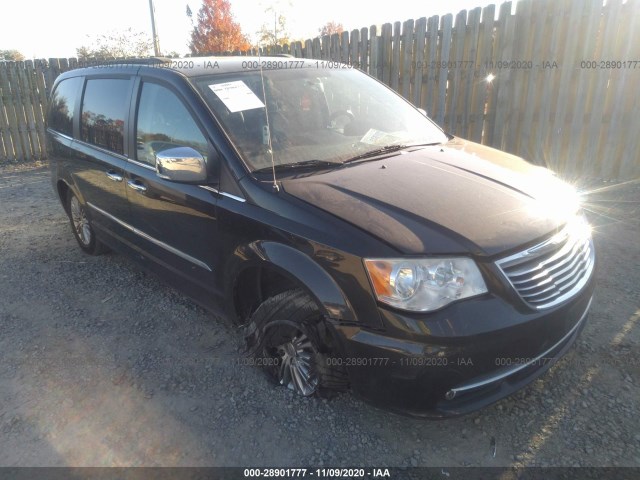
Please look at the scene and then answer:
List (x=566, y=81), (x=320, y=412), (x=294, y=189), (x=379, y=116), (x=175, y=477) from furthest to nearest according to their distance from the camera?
1. (x=566, y=81)
2. (x=379, y=116)
3. (x=320, y=412)
4. (x=294, y=189)
5. (x=175, y=477)

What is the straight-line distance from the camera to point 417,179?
8.37 ft

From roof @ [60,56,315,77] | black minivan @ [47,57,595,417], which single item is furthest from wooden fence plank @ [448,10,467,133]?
roof @ [60,56,315,77]

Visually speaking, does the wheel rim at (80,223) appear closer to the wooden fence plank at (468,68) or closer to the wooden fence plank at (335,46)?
the wooden fence plank at (468,68)

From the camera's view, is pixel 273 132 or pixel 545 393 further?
pixel 273 132

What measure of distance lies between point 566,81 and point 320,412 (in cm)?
565

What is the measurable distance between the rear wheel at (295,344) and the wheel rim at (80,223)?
280 centimetres

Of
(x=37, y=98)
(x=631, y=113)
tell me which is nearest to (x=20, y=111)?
(x=37, y=98)

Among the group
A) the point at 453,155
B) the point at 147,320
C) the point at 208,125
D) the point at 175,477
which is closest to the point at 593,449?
the point at 453,155

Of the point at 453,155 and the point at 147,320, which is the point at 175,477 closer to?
the point at 147,320

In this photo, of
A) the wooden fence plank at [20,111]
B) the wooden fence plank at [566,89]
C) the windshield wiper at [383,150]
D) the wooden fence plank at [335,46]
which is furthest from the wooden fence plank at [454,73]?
the wooden fence plank at [20,111]

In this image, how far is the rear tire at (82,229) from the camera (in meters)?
4.59

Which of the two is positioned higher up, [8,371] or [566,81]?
[566,81]

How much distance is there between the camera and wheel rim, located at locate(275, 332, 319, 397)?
2469 millimetres

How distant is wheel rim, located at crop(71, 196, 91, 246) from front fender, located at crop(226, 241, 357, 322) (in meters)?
2.92
